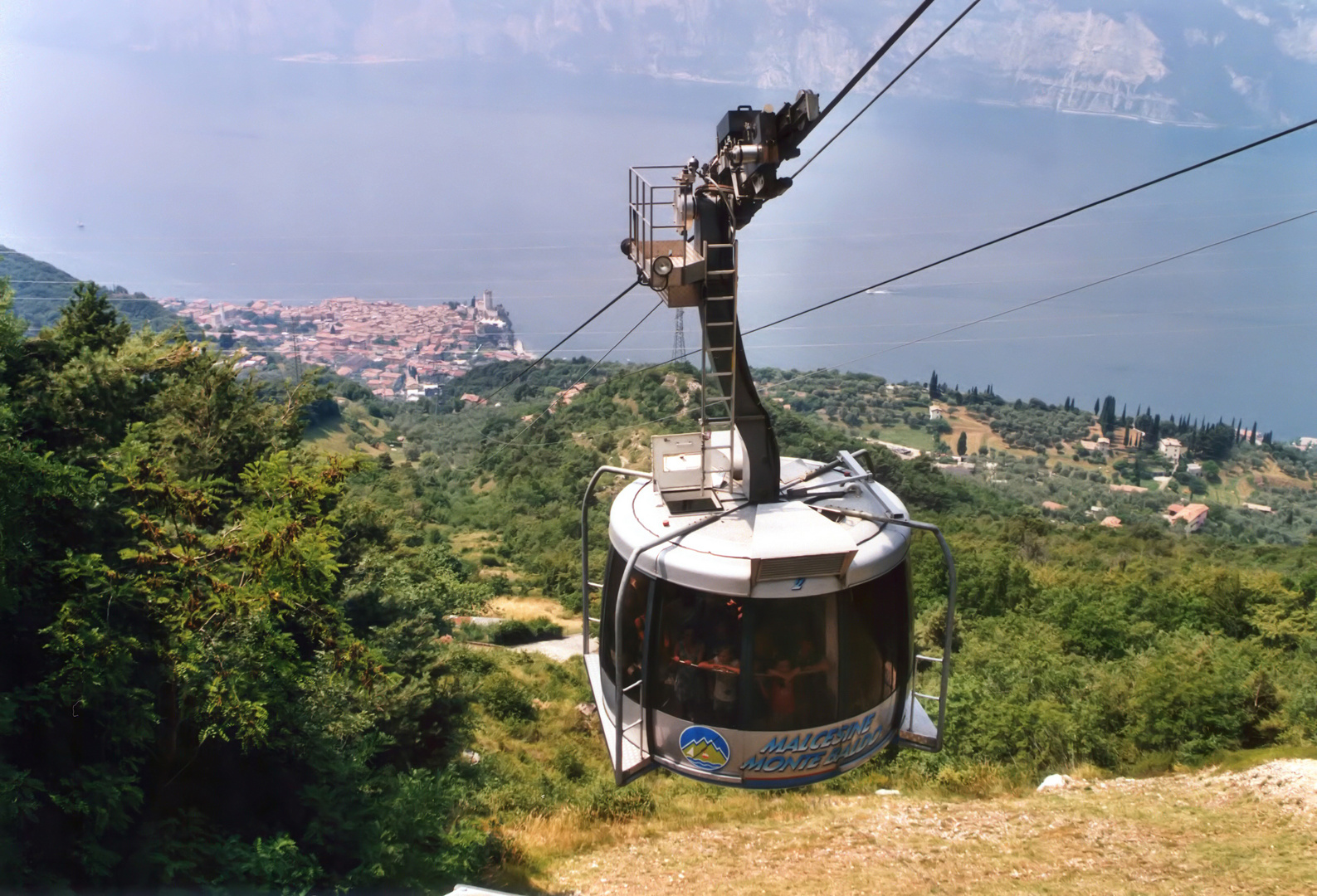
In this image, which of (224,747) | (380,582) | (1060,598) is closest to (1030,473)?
(1060,598)

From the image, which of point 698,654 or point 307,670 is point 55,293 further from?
point 698,654

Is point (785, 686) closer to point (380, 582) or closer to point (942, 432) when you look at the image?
point (380, 582)

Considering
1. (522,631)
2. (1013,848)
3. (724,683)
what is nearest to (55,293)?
(522,631)

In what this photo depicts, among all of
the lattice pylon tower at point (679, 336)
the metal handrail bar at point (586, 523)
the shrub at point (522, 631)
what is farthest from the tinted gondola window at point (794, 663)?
the shrub at point (522, 631)

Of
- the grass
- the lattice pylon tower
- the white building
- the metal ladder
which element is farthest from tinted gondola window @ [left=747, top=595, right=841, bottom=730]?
the white building

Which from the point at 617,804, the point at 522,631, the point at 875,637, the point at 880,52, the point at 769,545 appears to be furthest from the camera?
the point at 522,631

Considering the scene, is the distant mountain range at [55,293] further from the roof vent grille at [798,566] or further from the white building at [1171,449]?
the white building at [1171,449]

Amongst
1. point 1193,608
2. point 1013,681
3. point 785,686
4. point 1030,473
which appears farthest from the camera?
point 1030,473
